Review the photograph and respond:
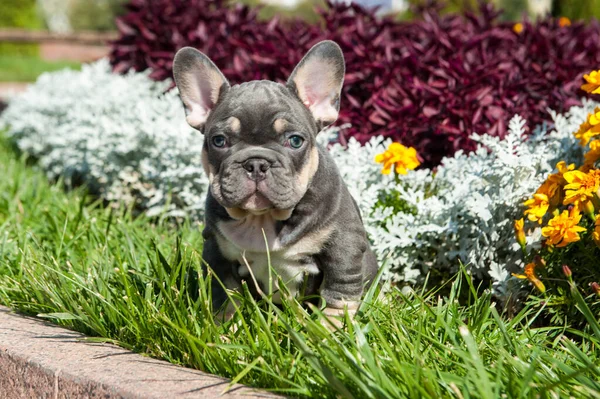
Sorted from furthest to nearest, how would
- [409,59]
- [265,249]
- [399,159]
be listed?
[409,59] < [399,159] < [265,249]

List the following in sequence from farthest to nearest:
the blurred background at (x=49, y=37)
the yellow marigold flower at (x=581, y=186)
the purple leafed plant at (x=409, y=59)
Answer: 1. the blurred background at (x=49, y=37)
2. the purple leafed plant at (x=409, y=59)
3. the yellow marigold flower at (x=581, y=186)

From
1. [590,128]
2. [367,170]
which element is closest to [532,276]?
[590,128]

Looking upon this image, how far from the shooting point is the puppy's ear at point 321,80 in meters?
3.12

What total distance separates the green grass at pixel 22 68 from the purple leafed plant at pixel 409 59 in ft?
46.3

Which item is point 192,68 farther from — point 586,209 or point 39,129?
point 39,129

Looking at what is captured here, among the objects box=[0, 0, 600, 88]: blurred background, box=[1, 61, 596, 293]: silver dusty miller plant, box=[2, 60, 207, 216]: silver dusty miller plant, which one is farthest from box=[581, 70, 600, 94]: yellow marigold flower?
box=[0, 0, 600, 88]: blurred background

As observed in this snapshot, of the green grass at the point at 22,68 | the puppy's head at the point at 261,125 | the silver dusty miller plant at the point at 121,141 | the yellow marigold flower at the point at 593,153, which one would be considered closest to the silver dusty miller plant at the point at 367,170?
the silver dusty miller plant at the point at 121,141

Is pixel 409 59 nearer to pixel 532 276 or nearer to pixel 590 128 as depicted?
pixel 590 128

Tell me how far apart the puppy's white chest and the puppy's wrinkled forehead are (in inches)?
15.8

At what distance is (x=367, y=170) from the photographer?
14.2 ft

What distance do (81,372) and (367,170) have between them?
7.33 feet

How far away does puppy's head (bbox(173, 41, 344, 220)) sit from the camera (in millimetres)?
2820

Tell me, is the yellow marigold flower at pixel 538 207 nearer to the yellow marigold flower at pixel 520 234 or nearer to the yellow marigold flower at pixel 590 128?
the yellow marigold flower at pixel 520 234

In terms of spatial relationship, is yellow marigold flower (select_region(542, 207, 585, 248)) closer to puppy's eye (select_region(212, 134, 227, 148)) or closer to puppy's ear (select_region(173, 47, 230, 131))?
puppy's eye (select_region(212, 134, 227, 148))
